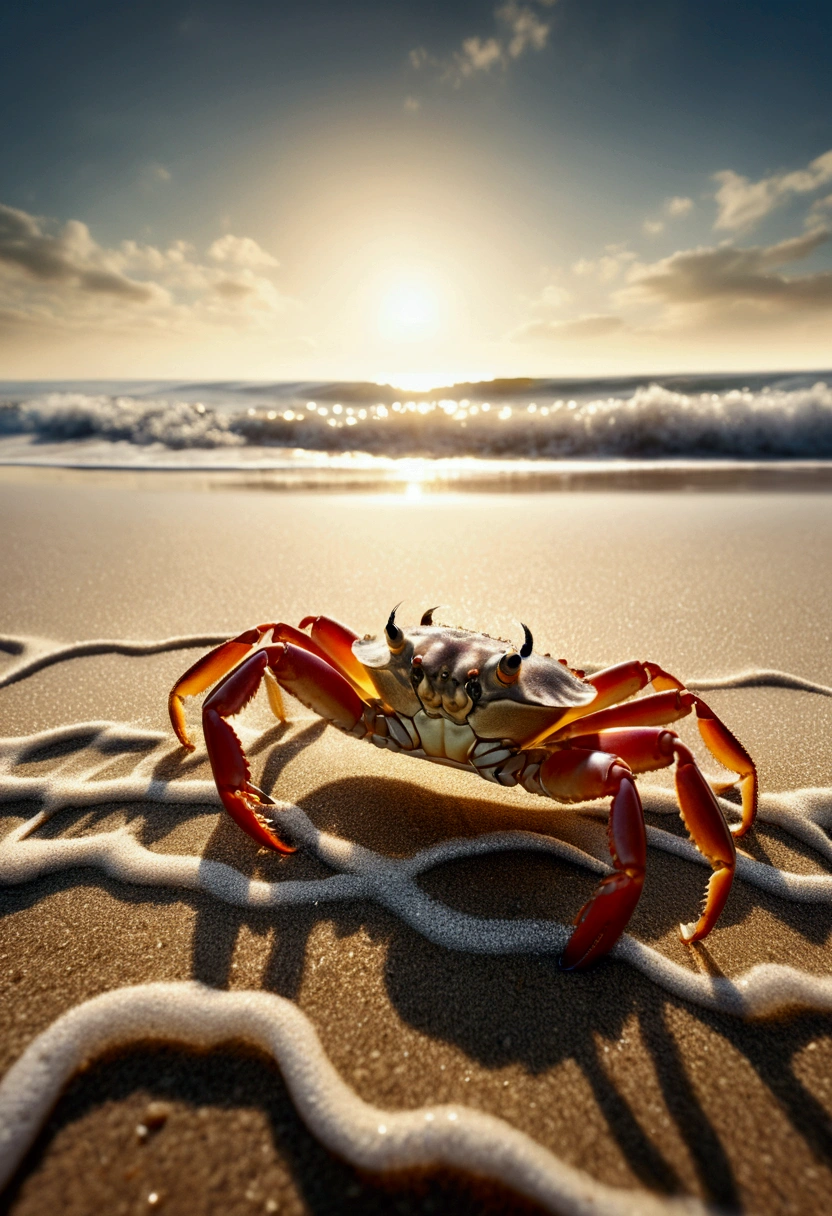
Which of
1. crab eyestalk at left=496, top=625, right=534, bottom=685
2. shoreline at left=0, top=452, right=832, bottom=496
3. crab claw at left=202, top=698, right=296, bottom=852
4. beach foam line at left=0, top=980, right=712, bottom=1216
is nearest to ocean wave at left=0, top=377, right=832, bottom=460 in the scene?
shoreline at left=0, top=452, right=832, bottom=496

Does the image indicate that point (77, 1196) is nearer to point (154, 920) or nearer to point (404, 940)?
point (154, 920)

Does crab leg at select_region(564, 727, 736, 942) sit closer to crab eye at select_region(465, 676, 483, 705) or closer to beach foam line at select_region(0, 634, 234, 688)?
crab eye at select_region(465, 676, 483, 705)

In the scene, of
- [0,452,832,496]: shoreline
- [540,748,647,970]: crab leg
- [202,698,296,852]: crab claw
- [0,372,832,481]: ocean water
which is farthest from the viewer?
[0,372,832,481]: ocean water

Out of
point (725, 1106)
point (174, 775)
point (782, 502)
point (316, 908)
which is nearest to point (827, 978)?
point (725, 1106)

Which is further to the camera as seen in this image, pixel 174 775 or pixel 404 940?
pixel 174 775

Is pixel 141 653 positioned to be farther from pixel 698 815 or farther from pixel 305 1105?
pixel 698 815

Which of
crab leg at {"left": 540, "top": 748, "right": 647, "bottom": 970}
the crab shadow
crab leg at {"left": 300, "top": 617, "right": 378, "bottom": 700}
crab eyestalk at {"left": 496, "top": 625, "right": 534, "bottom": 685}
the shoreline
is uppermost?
crab eyestalk at {"left": 496, "top": 625, "right": 534, "bottom": 685}

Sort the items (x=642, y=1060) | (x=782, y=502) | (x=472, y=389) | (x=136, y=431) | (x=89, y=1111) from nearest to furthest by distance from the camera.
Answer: (x=89, y=1111), (x=642, y=1060), (x=782, y=502), (x=136, y=431), (x=472, y=389)

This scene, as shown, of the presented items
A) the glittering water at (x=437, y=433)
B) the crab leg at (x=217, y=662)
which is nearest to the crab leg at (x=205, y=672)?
the crab leg at (x=217, y=662)

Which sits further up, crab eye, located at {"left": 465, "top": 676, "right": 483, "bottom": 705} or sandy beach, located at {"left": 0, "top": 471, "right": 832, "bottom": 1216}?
crab eye, located at {"left": 465, "top": 676, "right": 483, "bottom": 705}
